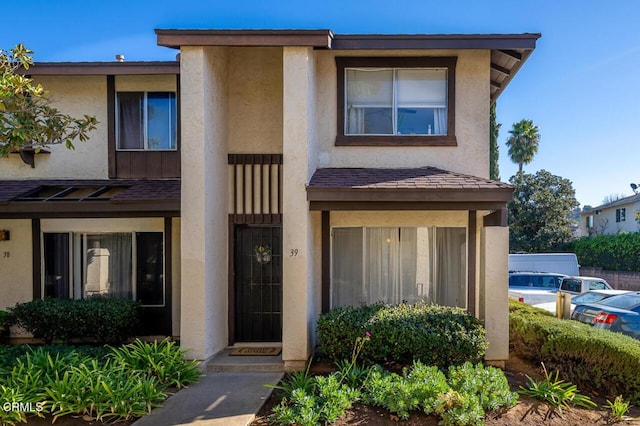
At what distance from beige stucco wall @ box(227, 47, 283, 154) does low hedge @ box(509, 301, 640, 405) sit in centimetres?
605

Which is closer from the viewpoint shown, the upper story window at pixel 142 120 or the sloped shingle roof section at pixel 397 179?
the sloped shingle roof section at pixel 397 179

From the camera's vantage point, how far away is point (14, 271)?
895 cm

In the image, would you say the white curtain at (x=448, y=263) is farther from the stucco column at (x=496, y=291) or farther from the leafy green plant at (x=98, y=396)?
the leafy green plant at (x=98, y=396)

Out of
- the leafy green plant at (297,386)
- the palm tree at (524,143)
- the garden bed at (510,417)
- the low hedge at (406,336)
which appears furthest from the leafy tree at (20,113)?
the palm tree at (524,143)

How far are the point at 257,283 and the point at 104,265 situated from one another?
359 cm

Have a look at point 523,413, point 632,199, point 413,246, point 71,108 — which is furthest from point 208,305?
point 632,199

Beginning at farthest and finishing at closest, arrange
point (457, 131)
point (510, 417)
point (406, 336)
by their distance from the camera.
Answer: point (457, 131)
point (406, 336)
point (510, 417)

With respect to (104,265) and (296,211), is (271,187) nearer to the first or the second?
(296,211)

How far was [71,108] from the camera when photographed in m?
9.05

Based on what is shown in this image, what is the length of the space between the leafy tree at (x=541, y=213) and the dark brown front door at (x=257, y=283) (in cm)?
2232

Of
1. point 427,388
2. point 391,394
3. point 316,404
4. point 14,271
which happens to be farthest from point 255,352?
point 14,271

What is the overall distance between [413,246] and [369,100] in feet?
10.4

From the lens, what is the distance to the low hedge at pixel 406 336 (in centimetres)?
661

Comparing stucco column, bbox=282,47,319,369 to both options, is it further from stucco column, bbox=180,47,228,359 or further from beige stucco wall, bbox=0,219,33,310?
beige stucco wall, bbox=0,219,33,310
